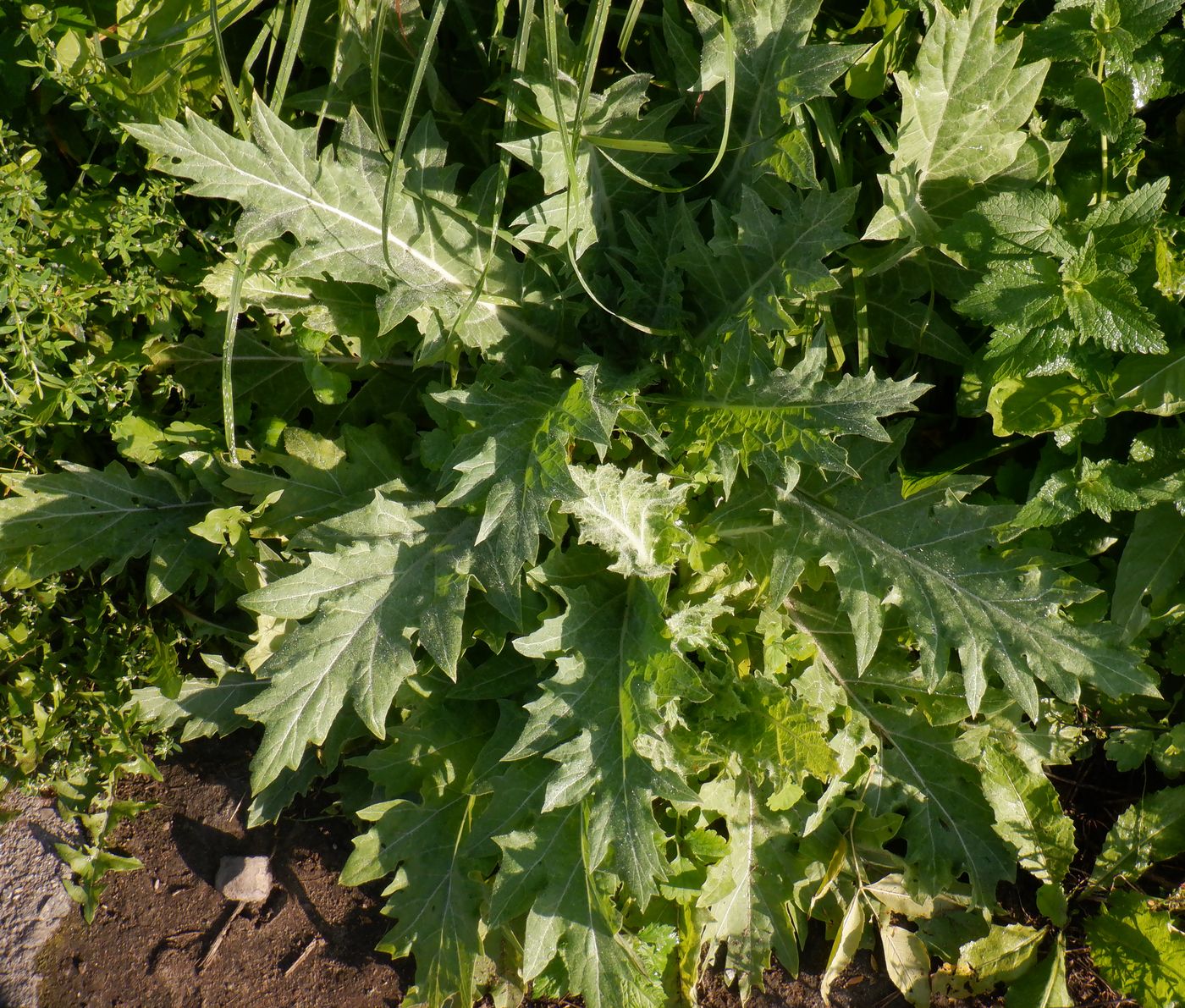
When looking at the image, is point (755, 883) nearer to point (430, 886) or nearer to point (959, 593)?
point (430, 886)

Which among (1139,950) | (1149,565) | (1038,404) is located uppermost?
(1038,404)

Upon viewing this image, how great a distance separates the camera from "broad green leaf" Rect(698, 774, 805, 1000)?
2492 mm

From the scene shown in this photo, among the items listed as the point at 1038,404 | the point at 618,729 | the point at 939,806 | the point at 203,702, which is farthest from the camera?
the point at 203,702

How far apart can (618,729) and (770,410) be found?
0.81 metres

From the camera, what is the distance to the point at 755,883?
8.27 feet

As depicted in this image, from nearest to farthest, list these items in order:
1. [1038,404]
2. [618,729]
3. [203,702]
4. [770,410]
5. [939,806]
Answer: [770,410], [618,729], [1038,404], [939,806], [203,702]

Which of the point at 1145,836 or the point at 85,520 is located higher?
the point at 85,520

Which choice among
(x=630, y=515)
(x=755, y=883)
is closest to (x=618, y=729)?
(x=630, y=515)

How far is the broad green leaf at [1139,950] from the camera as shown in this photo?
2.48 m

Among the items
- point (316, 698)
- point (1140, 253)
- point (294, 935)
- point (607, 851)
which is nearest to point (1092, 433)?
point (1140, 253)

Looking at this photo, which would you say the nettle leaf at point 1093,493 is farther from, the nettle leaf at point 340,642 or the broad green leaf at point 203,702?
the broad green leaf at point 203,702

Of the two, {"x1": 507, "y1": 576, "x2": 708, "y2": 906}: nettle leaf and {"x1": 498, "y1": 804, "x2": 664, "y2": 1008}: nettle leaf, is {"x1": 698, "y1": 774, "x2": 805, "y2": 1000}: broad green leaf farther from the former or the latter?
{"x1": 507, "y1": 576, "x2": 708, "y2": 906}: nettle leaf

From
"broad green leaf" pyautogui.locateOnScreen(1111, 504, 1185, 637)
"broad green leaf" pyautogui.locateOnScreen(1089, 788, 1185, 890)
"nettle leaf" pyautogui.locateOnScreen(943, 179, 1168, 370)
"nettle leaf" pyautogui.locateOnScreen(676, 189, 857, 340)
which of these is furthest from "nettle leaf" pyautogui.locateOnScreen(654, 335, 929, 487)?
"broad green leaf" pyautogui.locateOnScreen(1089, 788, 1185, 890)

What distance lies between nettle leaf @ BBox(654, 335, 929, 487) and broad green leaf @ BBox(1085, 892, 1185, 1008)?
175 cm
